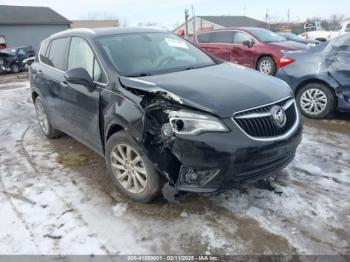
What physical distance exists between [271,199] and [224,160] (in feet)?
3.07

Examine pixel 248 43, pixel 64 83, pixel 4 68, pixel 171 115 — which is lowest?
pixel 4 68

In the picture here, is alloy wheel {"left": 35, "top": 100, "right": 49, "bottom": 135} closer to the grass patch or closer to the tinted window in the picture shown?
the tinted window

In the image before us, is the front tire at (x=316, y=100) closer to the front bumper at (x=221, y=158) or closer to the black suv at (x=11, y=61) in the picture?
the front bumper at (x=221, y=158)

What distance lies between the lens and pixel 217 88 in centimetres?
325

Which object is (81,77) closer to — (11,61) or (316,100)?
(316,100)

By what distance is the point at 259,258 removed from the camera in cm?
270

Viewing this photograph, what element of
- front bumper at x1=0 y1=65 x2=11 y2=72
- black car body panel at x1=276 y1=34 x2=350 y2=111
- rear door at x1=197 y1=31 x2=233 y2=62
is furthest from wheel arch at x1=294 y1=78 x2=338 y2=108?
front bumper at x1=0 y1=65 x2=11 y2=72

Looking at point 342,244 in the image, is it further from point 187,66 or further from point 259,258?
point 187,66

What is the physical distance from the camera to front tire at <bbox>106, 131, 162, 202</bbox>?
3.23 m

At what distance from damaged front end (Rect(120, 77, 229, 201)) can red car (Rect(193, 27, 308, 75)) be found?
23.7 feet

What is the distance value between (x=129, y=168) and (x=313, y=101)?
397 centimetres

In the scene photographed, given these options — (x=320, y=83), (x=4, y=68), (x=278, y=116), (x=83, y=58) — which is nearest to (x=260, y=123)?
(x=278, y=116)

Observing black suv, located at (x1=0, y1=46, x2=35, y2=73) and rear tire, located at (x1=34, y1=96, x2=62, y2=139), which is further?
black suv, located at (x1=0, y1=46, x2=35, y2=73)

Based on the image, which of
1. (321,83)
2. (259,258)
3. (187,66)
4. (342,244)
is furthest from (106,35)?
(321,83)
